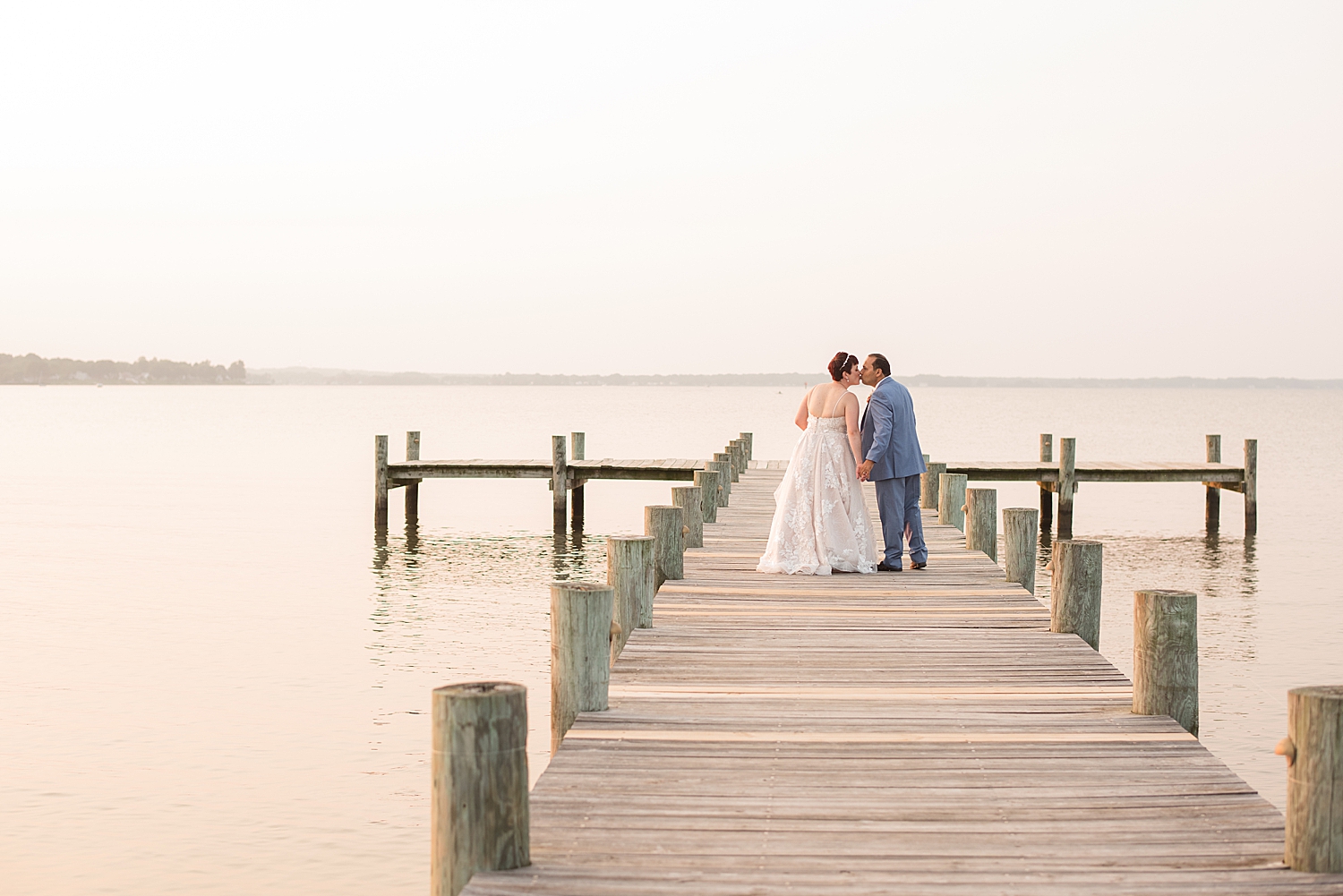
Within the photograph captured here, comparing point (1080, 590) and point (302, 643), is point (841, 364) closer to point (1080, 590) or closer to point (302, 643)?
point (1080, 590)

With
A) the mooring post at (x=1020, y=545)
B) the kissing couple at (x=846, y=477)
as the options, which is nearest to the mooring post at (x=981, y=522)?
the mooring post at (x=1020, y=545)

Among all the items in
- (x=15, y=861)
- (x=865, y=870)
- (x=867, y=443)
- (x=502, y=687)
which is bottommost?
(x=15, y=861)

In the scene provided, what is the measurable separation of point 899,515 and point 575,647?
213 inches

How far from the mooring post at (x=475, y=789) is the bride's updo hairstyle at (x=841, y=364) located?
250 inches

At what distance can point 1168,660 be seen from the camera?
623 cm

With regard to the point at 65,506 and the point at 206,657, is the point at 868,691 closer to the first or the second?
the point at 206,657

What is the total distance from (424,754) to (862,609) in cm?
433

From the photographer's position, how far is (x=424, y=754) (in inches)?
436

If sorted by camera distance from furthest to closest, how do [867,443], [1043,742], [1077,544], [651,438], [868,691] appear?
[651,438] → [867,443] → [1077,544] → [868,691] → [1043,742]

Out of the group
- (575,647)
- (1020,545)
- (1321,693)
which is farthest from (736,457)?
(1321,693)

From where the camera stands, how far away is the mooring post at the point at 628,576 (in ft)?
26.3

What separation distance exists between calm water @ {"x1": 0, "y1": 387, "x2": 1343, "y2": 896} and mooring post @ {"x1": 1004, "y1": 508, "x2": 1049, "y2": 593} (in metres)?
2.42

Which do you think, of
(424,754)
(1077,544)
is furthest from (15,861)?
(1077,544)

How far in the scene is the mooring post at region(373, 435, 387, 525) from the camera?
2522cm
